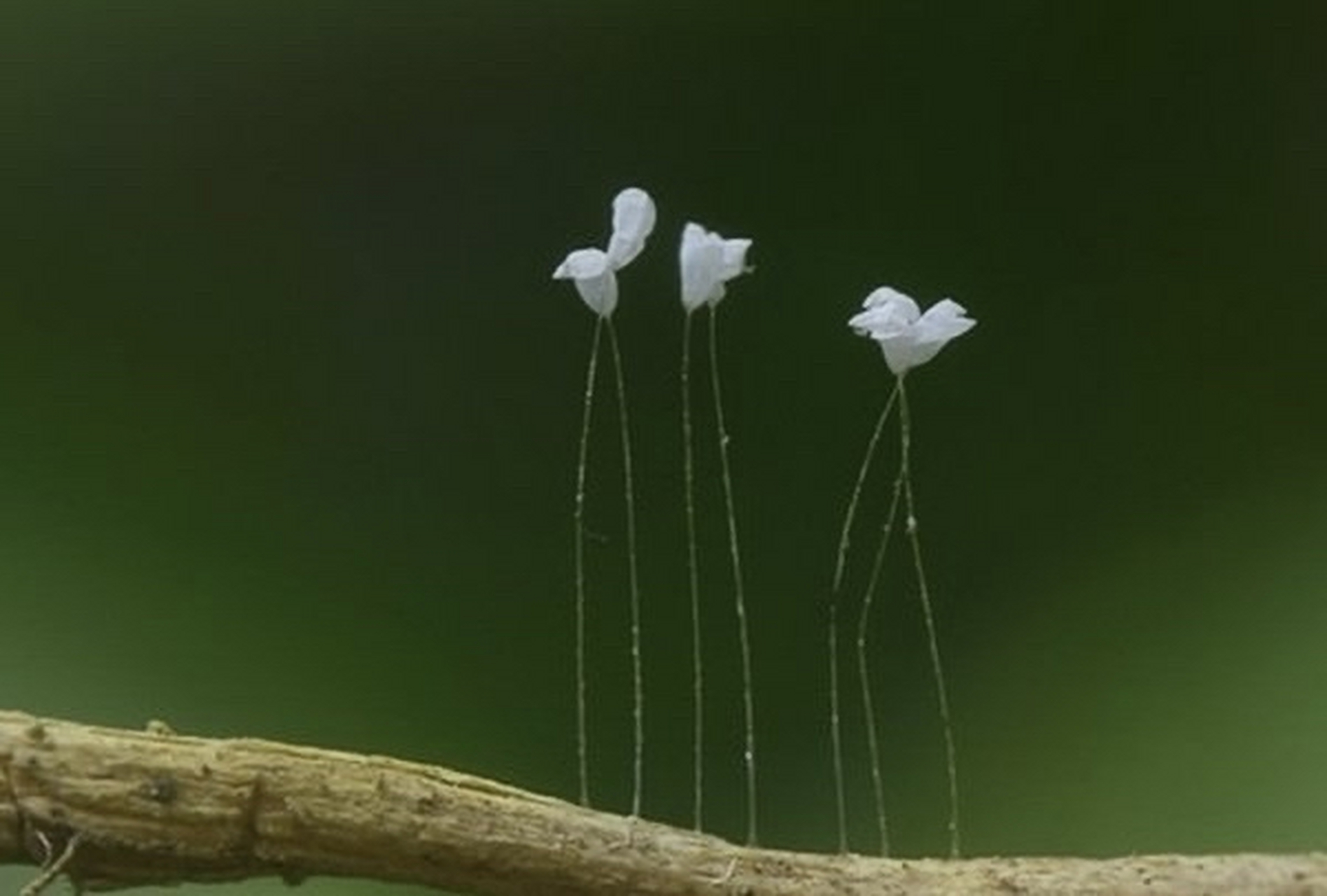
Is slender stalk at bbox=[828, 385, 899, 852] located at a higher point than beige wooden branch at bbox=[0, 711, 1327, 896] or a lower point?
higher

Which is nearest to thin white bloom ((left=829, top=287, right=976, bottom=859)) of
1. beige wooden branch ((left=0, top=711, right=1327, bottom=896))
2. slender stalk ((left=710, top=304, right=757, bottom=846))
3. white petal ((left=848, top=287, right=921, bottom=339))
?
white petal ((left=848, top=287, right=921, bottom=339))

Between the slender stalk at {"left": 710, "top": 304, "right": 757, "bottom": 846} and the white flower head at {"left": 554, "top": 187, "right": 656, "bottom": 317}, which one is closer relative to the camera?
the white flower head at {"left": 554, "top": 187, "right": 656, "bottom": 317}

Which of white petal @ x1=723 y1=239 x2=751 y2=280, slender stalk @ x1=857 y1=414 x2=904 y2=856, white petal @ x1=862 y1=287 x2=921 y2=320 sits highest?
white petal @ x1=723 y1=239 x2=751 y2=280

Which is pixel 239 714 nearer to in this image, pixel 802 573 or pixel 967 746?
pixel 802 573

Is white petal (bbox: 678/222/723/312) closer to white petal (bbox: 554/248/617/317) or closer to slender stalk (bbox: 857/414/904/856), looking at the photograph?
white petal (bbox: 554/248/617/317)

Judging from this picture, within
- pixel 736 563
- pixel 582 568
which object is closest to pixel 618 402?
pixel 582 568

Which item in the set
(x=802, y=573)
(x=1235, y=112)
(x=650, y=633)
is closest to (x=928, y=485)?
(x=802, y=573)
